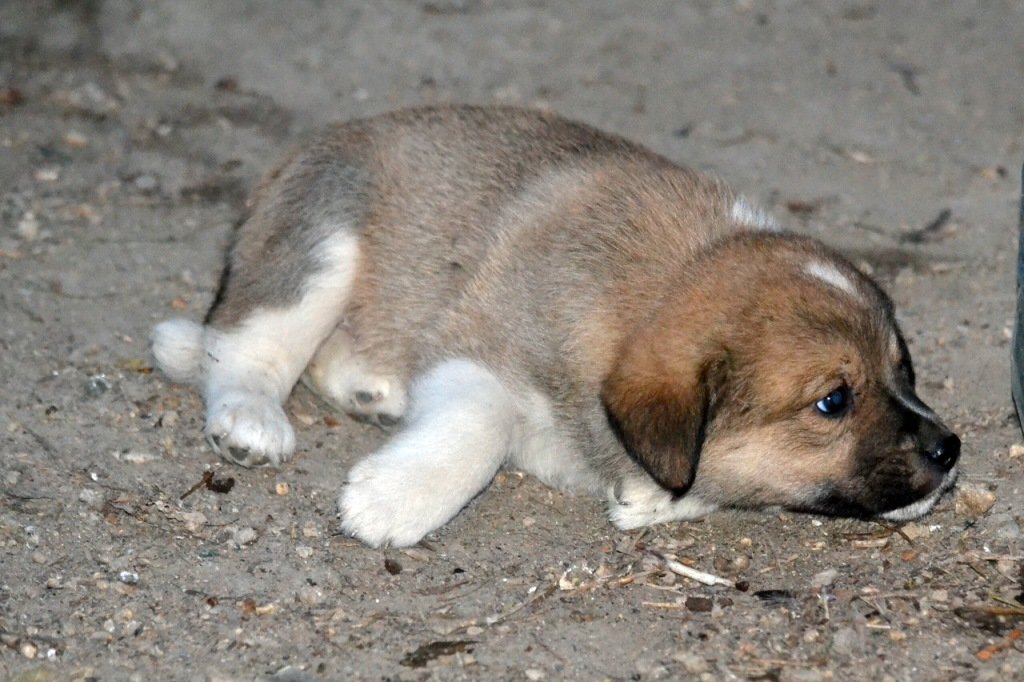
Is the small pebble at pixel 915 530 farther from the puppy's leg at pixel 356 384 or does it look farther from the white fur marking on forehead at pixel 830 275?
the puppy's leg at pixel 356 384

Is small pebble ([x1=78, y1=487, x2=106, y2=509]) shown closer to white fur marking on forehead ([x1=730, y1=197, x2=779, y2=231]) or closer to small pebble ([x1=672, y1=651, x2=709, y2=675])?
small pebble ([x1=672, y1=651, x2=709, y2=675])

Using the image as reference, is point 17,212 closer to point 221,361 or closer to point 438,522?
point 221,361

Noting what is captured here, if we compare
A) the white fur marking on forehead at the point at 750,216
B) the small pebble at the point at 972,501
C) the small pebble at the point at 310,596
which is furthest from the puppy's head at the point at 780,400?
the small pebble at the point at 310,596

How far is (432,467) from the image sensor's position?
4.64m

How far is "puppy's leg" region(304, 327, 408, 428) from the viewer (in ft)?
17.5

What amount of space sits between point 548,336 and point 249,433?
1.09 metres

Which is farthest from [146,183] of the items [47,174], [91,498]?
[91,498]

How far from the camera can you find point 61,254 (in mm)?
6266

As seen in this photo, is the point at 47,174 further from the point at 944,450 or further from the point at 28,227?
the point at 944,450

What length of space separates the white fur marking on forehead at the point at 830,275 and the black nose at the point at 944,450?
1.74 ft

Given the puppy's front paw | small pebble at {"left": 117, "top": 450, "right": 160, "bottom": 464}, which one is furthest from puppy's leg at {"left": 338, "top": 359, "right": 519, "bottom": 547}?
small pebble at {"left": 117, "top": 450, "right": 160, "bottom": 464}

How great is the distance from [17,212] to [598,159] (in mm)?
2951

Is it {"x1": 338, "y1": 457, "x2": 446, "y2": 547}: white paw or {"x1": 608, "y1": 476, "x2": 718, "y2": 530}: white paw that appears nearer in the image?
{"x1": 338, "y1": 457, "x2": 446, "y2": 547}: white paw

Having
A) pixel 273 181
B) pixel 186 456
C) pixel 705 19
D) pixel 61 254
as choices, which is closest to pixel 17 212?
pixel 61 254
